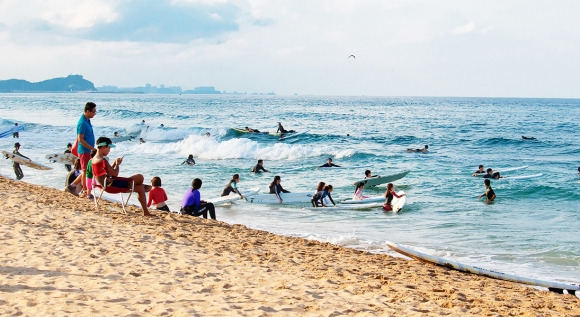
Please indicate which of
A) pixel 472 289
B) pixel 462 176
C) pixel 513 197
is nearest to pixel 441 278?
pixel 472 289

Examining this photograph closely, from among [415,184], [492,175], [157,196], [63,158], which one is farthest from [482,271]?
[63,158]

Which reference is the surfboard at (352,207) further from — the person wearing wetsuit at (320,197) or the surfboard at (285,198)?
the surfboard at (285,198)

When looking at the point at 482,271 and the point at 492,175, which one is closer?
the point at 482,271

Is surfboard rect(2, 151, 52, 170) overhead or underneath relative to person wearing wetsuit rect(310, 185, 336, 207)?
overhead

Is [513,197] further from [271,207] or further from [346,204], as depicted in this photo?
[271,207]

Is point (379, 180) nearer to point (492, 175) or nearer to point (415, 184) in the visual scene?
point (415, 184)

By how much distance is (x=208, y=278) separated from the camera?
5930mm

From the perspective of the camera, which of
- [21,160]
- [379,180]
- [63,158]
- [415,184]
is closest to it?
[63,158]

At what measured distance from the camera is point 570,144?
36.6 meters

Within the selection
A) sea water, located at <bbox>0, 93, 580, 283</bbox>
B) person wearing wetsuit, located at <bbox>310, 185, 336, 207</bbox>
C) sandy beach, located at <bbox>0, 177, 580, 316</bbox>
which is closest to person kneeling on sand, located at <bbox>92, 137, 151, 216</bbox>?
sandy beach, located at <bbox>0, 177, 580, 316</bbox>

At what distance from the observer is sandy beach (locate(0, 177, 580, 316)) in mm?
4965

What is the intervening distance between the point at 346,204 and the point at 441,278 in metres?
7.58

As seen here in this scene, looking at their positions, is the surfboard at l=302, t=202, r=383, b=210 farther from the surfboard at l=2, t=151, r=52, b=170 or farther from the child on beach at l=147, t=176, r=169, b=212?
the surfboard at l=2, t=151, r=52, b=170

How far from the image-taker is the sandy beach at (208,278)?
4.96 m
